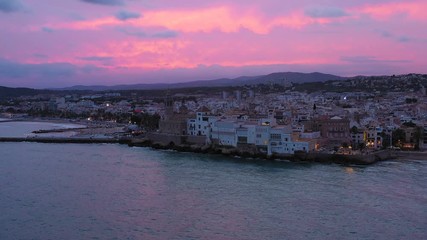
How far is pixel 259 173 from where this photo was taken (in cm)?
1127

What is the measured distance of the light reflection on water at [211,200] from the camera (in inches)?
275

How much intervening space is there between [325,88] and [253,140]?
34.0m

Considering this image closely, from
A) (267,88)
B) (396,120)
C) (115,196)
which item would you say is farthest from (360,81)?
(115,196)

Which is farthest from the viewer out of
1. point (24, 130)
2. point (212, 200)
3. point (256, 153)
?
point (24, 130)

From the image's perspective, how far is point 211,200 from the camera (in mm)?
8586

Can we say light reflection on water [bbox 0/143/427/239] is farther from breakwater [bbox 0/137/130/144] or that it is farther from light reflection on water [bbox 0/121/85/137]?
light reflection on water [bbox 0/121/85/137]

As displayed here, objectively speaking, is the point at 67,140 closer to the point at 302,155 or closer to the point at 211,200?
the point at 302,155

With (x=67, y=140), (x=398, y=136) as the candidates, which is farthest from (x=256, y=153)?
(x=67, y=140)

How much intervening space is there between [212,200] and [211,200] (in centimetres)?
2

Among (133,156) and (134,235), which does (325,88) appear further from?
(134,235)

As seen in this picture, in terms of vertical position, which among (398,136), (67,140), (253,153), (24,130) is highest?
(398,136)

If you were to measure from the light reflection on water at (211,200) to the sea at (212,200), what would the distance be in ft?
0.05

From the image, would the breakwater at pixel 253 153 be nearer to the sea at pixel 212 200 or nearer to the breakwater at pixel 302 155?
the breakwater at pixel 302 155

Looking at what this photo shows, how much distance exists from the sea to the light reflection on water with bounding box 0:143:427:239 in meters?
0.01
